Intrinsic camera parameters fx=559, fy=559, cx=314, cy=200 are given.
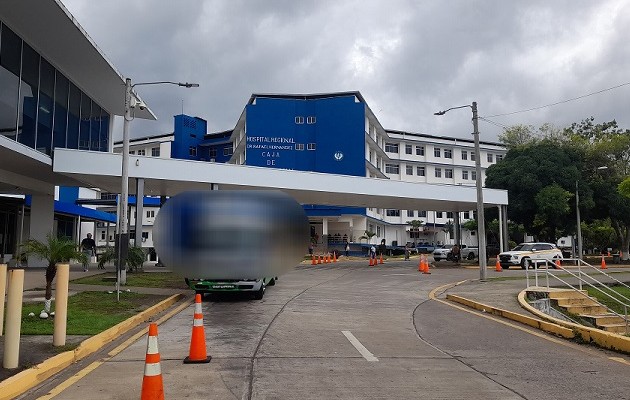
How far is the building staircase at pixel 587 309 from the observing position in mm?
14906

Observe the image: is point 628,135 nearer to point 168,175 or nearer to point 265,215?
point 168,175

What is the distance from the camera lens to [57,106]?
2420cm

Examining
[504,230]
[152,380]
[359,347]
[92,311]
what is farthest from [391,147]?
[152,380]

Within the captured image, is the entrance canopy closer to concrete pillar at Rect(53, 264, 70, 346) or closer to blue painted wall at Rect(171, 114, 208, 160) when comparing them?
concrete pillar at Rect(53, 264, 70, 346)

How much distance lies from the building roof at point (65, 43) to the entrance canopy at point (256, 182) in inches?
147

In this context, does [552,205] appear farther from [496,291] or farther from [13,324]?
[13,324]

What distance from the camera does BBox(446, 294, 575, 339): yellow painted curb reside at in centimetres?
1053

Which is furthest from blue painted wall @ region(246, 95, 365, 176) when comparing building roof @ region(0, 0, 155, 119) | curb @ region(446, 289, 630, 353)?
curb @ region(446, 289, 630, 353)

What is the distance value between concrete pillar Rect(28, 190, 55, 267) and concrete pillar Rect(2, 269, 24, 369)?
21.7 meters

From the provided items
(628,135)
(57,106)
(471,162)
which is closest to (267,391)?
(57,106)

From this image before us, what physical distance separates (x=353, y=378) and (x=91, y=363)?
147 inches

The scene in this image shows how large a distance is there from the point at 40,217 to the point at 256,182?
1083 centimetres

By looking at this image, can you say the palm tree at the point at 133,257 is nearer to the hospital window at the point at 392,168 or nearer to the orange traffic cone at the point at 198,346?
the orange traffic cone at the point at 198,346

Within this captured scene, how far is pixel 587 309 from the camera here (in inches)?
629
